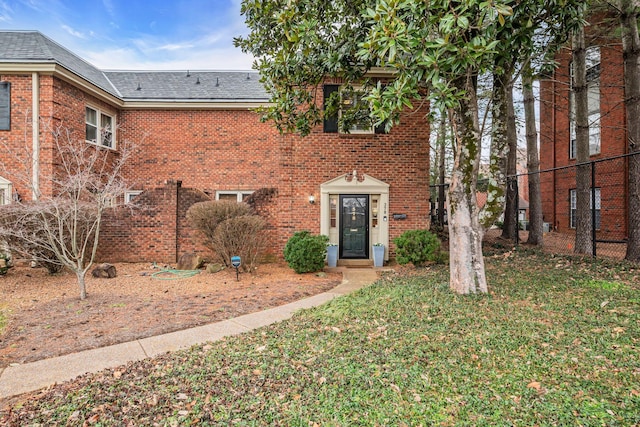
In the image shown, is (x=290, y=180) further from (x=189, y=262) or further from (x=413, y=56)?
(x=413, y=56)

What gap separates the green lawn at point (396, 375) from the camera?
8.06ft

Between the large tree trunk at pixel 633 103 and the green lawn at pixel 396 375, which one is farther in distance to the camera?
the large tree trunk at pixel 633 103

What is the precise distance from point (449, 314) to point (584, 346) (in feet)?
4.63

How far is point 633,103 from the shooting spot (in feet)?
26.9

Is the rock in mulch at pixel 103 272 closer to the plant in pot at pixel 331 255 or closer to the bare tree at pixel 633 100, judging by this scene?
the plant in pot at pixel 331 255

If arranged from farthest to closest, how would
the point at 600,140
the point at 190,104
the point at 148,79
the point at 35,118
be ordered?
1. the point at 148,79
2. the point at 600,140
3. the point at 190,104
4. the point at 35,118

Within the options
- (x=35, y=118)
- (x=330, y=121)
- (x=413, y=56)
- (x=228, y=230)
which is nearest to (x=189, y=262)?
(x=228, y=230)

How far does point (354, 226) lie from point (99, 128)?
29.4 ft

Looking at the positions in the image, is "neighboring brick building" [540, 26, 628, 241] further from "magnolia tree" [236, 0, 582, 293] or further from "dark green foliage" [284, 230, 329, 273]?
"dark green foliage" [284, 230, 329, 273]

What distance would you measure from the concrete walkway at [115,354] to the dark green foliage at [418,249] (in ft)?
13.0

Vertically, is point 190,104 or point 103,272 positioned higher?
point 190,104

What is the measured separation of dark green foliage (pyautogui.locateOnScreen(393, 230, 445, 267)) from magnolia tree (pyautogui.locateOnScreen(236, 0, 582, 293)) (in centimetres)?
254

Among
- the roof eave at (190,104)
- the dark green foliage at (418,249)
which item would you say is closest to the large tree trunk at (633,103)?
the dark green foliage at (418,249)

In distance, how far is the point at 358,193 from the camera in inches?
378
